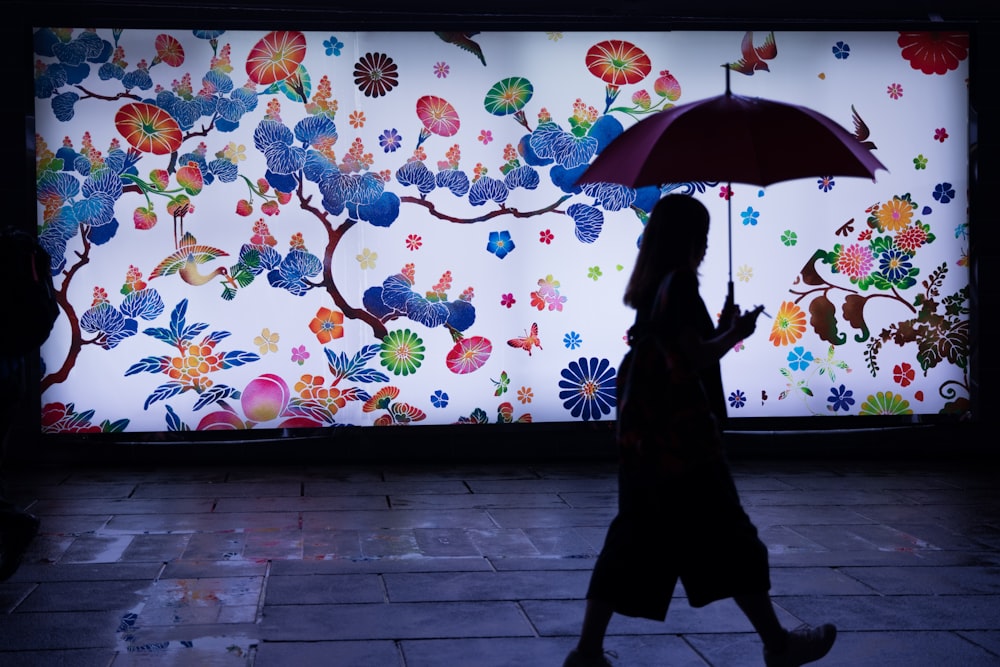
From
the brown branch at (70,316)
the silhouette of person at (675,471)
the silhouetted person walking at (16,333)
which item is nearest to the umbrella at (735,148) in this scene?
the silhouette of person at (675,471)

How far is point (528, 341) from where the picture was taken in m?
8.40

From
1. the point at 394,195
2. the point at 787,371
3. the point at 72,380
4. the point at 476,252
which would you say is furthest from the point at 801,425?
the point at 72,380

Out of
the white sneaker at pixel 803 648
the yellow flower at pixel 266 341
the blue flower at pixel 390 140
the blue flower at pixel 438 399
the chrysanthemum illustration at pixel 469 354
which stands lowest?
the white sneaker at pixel 803 648

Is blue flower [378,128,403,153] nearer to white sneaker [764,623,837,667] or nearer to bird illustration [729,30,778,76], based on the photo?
bird illustration [729,30,778,76]

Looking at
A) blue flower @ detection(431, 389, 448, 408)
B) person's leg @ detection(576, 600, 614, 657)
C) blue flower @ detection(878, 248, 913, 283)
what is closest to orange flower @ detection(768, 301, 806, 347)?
blue flower @ detection(878, 248, 913, 283)

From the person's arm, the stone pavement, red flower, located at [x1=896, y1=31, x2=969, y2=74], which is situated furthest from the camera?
red flower, located at [x1=896, y1=31, x2=969, y2=74]

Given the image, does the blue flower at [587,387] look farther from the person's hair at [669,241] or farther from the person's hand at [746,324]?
the person's hand at [746,324]

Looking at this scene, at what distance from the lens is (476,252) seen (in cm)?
834

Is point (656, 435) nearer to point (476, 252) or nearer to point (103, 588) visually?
point (103, 588)

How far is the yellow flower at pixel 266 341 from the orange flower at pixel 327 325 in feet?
0.86

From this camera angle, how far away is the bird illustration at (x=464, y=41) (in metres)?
8.30

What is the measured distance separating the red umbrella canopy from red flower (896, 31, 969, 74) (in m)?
5.44

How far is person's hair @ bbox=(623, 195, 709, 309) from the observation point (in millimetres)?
3475

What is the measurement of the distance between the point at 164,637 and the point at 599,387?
15.6 feet
